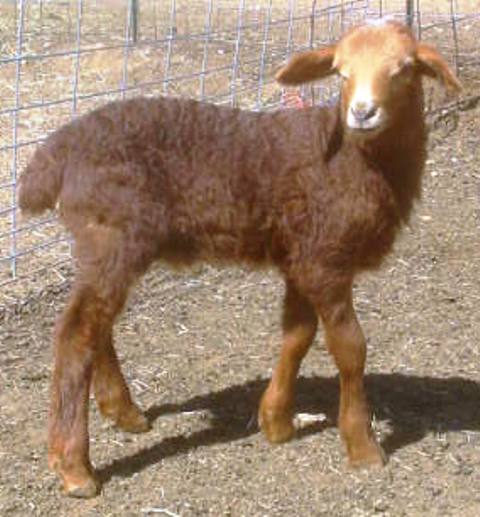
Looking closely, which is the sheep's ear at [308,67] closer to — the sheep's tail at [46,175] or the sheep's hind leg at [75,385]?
the sheep's tail at [46,175]

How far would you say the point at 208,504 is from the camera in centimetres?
411

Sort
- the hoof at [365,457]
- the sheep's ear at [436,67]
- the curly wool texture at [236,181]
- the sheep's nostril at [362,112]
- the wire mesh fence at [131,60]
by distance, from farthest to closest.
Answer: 1. the wire mesh fence at [131,60]
2. the hoof at [365,457]
3. the curly wool texture at [236,181]
4. the sheep's ear at [436,67]
5. the sheep's nostril at [362,112]

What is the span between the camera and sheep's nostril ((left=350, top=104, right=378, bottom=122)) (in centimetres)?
387

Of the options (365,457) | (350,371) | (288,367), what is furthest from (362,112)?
(365,457)

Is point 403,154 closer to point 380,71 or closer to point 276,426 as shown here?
point 380,71

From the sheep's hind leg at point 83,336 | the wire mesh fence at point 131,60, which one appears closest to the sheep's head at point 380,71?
the sheep's hind leg at point 83,336

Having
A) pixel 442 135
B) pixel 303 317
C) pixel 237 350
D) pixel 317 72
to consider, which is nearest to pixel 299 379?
pixel 237 350

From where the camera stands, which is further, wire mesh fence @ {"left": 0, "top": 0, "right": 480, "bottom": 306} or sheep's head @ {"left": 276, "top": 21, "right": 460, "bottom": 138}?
wire mesh fence @ {"left": 0, "top": 0, "right": 480, "bottom": 306}

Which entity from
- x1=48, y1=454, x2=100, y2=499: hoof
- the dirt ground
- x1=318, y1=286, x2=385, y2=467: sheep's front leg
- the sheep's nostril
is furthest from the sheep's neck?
x1=48, y1=454, x2=100, y2=499: hoof

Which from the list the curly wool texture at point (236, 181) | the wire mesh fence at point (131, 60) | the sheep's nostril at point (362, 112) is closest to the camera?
the sheep's nostril at point (362, 112)

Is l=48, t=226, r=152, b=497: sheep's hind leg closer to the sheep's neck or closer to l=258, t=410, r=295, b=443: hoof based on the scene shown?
l=258, t=410, r=295, b=443: hoof

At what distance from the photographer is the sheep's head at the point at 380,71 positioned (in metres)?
3.90

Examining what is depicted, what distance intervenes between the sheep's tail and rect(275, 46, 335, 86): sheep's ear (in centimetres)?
80

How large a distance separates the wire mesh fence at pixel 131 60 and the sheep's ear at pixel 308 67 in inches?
80.1
